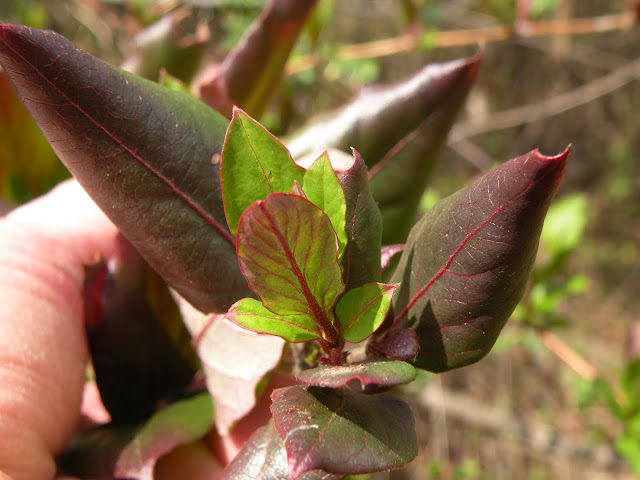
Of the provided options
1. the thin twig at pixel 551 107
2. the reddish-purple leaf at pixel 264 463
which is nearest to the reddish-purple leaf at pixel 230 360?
the reddish-purple leaf at pixel 264 463

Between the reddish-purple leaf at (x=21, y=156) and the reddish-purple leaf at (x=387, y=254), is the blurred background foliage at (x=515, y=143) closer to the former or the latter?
the reddish-purple leaf at (x=21, y=156)

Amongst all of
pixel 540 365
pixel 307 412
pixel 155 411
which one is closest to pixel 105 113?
pixel 307 412

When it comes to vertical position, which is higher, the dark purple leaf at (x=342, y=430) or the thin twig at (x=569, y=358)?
the dark purple leaf at (x=342, y=430)

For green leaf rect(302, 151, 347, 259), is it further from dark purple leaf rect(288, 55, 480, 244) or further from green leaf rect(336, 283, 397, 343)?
dark purple leaf rect(288, 55, 480, 244)

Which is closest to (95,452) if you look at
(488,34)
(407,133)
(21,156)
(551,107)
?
(407,133)

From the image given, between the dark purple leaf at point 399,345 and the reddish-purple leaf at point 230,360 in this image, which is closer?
the dark purple leaf at point 399,345

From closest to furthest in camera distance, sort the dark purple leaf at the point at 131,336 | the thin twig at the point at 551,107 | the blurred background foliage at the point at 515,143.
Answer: the dark purple leaf at the point at 131,336
the blurred background foliage at the point at 515,143
the thin twig at the point at 551,107

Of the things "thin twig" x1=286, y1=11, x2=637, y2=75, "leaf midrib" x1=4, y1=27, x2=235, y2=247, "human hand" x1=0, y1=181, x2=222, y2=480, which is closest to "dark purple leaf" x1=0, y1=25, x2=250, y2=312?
"leaf midrib" x1=4, y1=27, x2=235, y2=247
